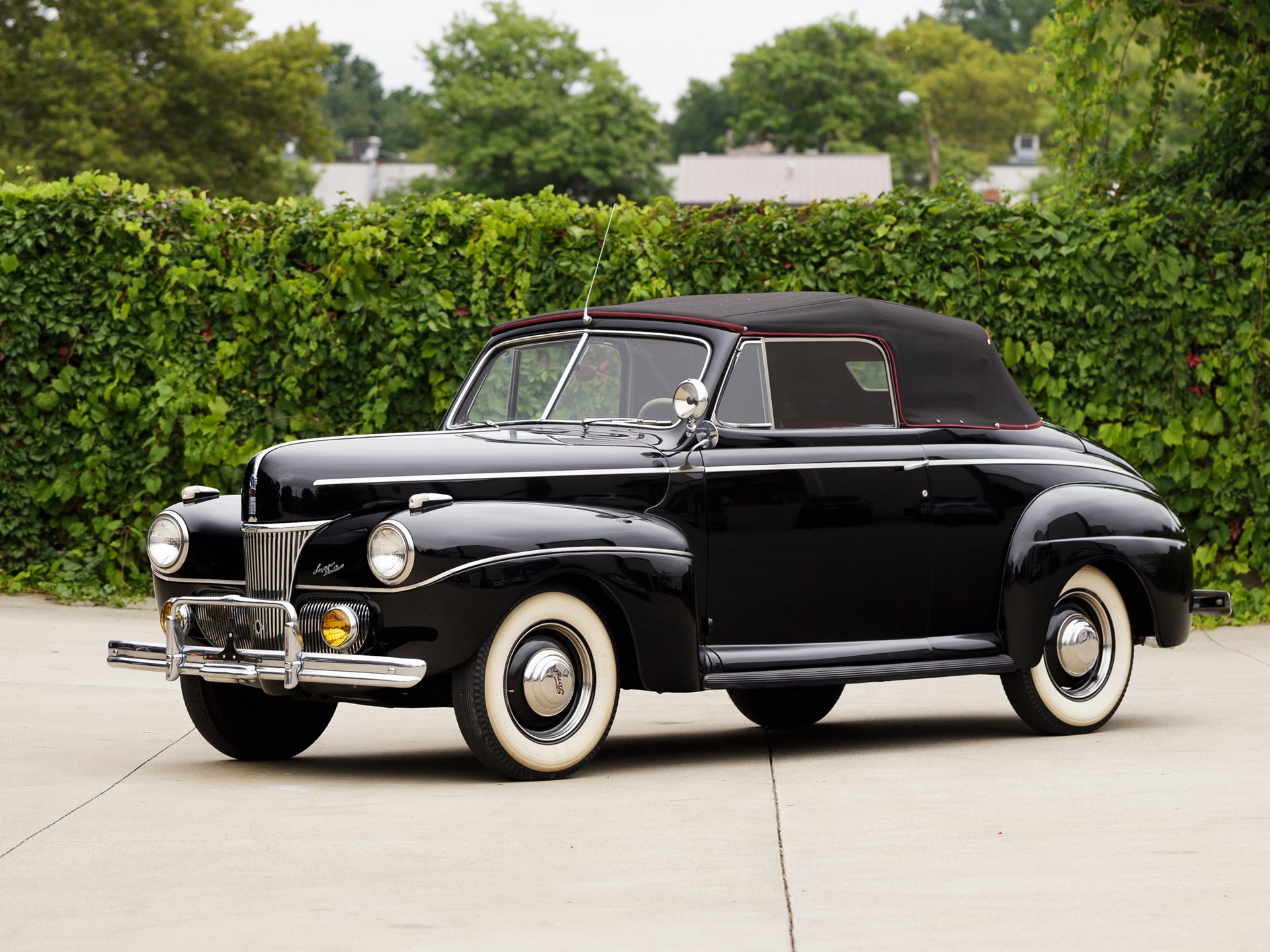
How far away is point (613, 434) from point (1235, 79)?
8398mm

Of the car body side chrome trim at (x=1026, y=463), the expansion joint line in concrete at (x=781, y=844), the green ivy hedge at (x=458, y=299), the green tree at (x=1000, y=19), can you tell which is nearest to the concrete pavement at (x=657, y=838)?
the expansion joint line in concrete at (x=781, y=844)

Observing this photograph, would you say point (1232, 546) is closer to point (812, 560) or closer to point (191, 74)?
point (812, 560)


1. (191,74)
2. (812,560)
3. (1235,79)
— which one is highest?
(191,74)

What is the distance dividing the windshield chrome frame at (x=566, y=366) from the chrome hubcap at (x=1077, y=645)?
2137 mm

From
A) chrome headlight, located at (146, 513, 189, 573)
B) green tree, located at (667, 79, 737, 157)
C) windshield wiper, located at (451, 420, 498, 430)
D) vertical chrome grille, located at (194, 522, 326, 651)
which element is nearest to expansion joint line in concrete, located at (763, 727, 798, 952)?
vertical chrome grille, located at (194, 522, 326, 651)

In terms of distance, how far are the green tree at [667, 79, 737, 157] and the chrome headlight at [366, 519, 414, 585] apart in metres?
104

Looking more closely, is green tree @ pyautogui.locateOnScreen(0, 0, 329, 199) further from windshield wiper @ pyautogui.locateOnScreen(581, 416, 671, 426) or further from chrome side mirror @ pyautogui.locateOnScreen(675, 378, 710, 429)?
chrome side mirror @ pyautogui.locateOnScreen(675, 378, 710, 429)

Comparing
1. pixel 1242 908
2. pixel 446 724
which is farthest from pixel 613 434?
pixel 1242 908

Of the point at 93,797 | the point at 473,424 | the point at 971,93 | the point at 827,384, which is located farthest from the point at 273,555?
the point at 971,93

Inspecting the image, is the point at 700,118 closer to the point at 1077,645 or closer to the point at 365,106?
the point at 365,106

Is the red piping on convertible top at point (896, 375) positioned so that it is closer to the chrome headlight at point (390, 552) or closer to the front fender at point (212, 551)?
the chrome headlight at point (390, 552)

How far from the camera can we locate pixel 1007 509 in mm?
7668

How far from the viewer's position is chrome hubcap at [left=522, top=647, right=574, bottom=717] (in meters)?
6.30

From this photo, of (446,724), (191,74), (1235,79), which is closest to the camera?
(446,724)
